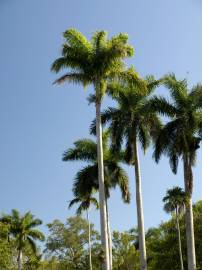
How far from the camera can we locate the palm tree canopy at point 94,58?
26391mm

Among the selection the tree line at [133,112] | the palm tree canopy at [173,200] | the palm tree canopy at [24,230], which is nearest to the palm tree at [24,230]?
the palm tree canopy at [24,230]

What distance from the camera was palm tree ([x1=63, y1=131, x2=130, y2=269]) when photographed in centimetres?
3797

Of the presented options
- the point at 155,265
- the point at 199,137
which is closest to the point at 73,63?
the point at 199,137

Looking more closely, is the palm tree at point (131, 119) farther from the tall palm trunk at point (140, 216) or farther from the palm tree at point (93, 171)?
the palm tree at point (93, 171)

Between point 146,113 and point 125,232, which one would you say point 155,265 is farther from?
point 146,113

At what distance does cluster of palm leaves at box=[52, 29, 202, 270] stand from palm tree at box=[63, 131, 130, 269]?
6.41 meters

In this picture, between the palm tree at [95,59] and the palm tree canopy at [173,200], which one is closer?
the palm tree at [95,59]

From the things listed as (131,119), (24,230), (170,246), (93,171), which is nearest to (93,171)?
(93,171)

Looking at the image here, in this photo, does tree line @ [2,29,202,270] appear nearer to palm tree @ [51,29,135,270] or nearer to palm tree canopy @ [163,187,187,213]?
palm tree @ [51,29,135,270]

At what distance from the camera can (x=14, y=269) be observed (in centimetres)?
6316

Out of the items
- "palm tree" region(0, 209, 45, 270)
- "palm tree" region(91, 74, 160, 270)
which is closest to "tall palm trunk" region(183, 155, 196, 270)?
"palm tree" region(91, 74, 160, 270)

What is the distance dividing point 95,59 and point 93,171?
1374 centimetres

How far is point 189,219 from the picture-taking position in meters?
27.2

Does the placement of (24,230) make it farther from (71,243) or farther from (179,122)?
(179,122)
